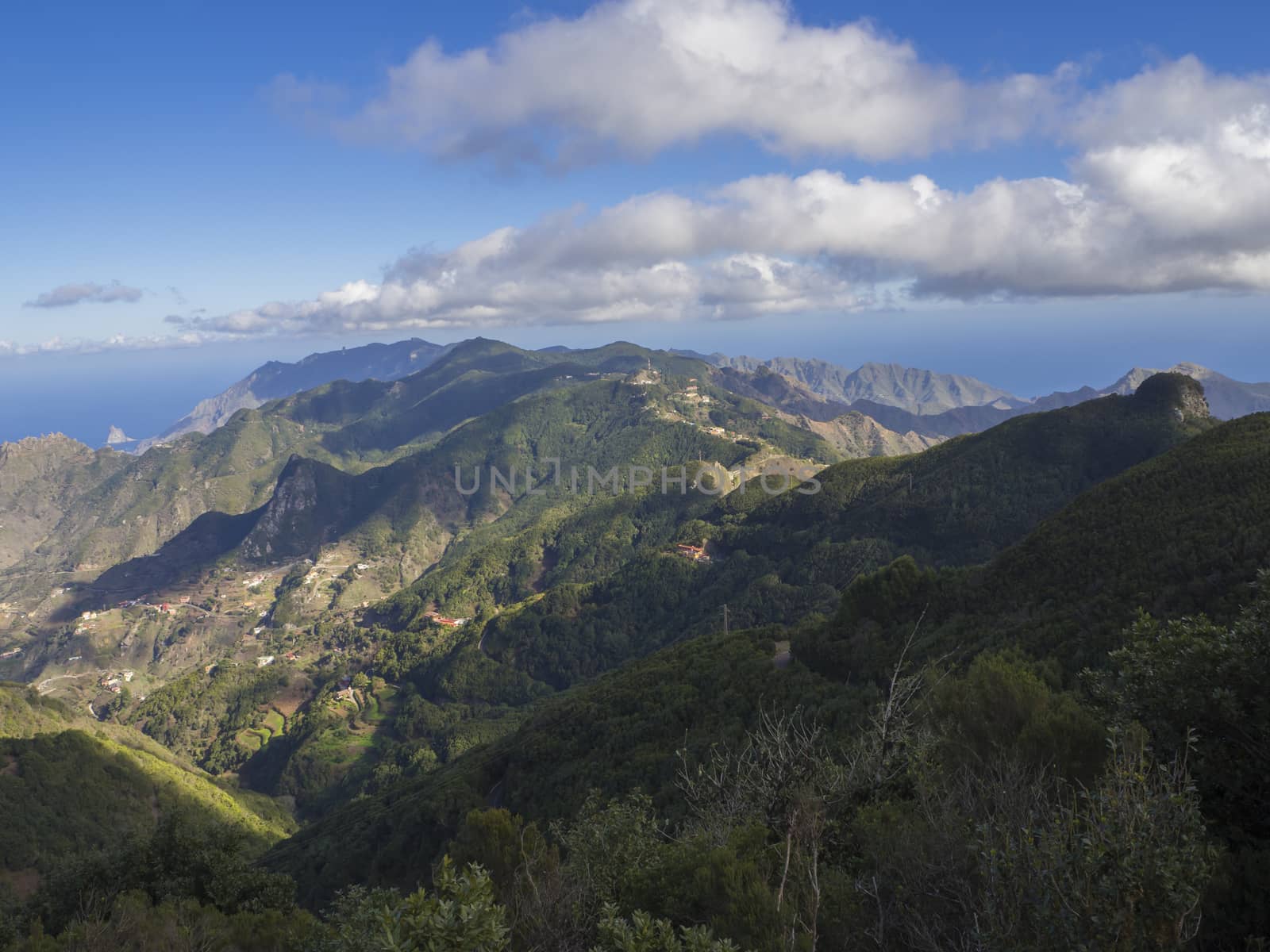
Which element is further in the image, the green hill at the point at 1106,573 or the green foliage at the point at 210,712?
the green foliage at the point at 210,712

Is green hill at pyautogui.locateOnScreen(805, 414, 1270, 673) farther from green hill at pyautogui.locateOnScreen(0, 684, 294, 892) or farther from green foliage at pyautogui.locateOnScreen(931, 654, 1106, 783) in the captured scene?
green hill at pyautogui.locateOnScreen(0, 684, 294, 892)

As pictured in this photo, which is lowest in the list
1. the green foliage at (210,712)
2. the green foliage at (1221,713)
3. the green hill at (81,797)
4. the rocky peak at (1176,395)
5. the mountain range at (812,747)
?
the green foliage at (210,712)

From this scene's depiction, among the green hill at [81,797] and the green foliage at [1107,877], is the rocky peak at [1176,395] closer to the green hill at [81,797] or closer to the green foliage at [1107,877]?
the green foliage at [1107,877]

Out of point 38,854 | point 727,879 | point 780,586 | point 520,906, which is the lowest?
point 38,854

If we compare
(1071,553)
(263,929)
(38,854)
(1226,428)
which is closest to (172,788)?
(38,854)

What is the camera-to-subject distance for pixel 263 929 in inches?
1025

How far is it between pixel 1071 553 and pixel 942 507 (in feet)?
245

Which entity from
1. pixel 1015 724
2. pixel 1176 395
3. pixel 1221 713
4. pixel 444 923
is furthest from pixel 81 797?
pixel 1176 395

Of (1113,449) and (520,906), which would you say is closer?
(520,906)

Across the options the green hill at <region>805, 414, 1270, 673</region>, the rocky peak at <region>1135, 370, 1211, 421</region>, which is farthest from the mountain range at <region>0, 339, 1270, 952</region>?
the rocky peak at <region>1135, 370, 1211, 421</region>

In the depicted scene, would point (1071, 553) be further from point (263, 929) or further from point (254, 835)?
point (254, 835)

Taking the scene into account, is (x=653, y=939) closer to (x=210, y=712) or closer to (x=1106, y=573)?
(x=1106, y=573)

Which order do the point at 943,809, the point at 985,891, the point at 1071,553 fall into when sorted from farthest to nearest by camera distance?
the point at 1071,553 < the point at 943,809 < the point at 985,891

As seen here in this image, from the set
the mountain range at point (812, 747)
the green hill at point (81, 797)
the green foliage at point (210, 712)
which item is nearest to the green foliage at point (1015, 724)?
the mountain range at point (812, 747)
